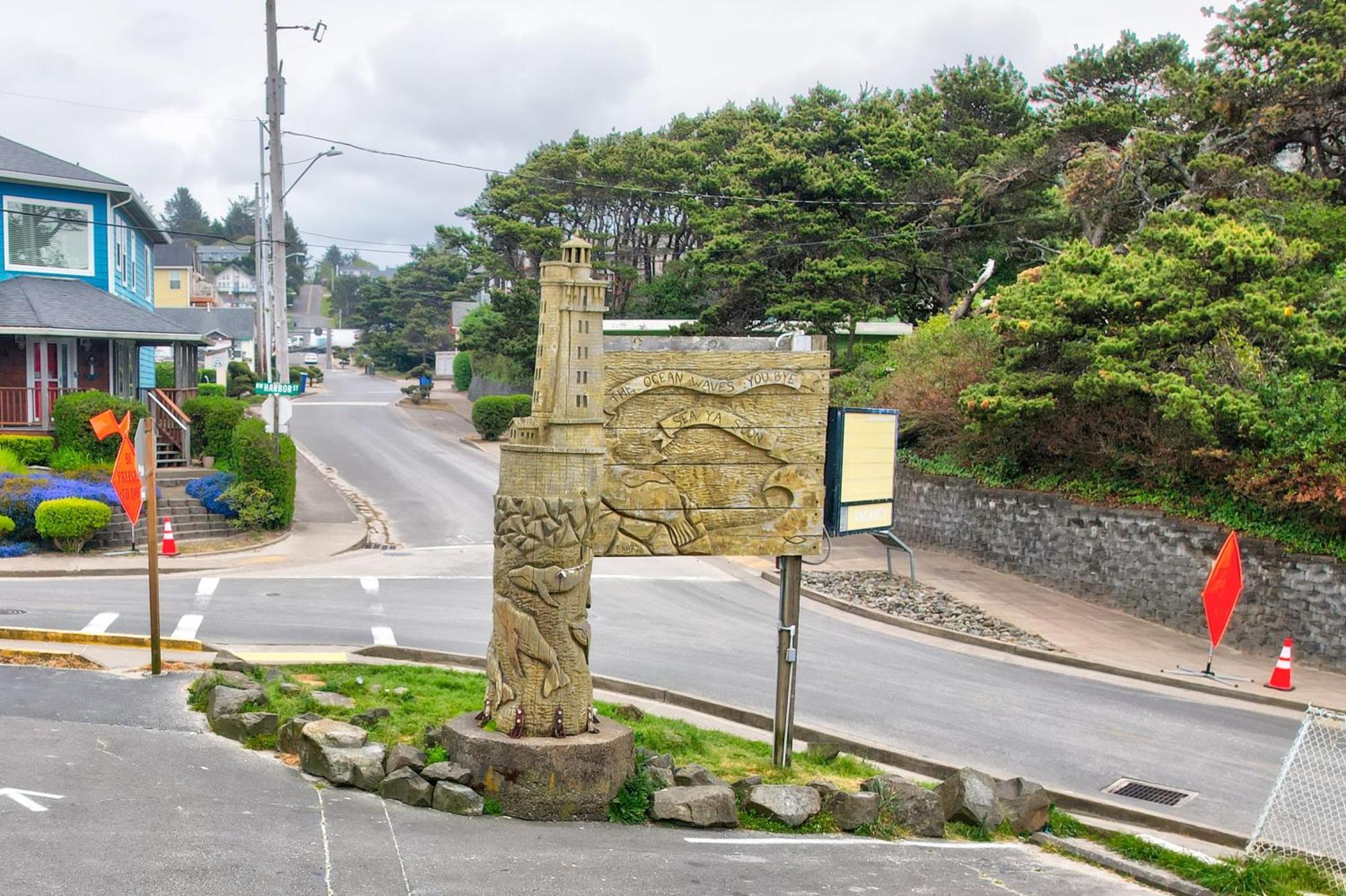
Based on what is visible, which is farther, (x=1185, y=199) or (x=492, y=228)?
(x=492, y=228)

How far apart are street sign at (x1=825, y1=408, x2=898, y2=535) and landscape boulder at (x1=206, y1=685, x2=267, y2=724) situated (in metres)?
5.60

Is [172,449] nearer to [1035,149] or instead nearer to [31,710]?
[31,710]

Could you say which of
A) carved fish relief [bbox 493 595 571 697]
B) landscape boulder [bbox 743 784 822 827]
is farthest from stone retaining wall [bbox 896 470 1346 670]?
carved fish relief [bbox 493 595 571 697]

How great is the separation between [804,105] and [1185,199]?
20.1 meters

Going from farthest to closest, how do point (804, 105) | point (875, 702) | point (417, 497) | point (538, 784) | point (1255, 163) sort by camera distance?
point (804, 105), point (417, 497), point (1255, 163), point (875, 702), point (538, 784)

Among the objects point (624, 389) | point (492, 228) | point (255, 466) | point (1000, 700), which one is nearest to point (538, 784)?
point (624, 389)

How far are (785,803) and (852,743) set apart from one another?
10.6 feet

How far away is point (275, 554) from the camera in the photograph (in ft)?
71.7

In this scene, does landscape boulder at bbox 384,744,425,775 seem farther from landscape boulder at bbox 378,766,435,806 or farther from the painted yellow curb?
the painted yellow curb

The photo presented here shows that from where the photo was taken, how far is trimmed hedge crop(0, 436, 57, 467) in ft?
77.3

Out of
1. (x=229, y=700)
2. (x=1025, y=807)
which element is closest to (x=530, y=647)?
(x=229, y=700)

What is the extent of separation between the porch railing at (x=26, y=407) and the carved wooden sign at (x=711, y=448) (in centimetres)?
2064

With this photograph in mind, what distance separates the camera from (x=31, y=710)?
10.1 metres

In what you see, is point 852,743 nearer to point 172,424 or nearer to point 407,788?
point 407,788
